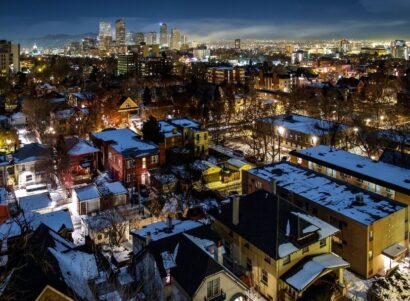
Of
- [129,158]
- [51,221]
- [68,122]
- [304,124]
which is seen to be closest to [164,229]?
[51,221]

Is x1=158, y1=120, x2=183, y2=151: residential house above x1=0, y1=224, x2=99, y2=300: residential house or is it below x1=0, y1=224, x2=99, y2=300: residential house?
above

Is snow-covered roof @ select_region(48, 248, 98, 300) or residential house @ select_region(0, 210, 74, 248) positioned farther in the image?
residential house @ select_region(0, 210, 74, 248)

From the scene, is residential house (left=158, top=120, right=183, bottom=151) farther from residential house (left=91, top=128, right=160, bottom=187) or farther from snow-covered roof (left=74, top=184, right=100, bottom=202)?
snow-covered roof (left=74, top=184, right=100, bottom=202)

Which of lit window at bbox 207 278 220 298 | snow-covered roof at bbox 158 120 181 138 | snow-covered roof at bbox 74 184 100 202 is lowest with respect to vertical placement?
lit window at bbox 207 278 220 298

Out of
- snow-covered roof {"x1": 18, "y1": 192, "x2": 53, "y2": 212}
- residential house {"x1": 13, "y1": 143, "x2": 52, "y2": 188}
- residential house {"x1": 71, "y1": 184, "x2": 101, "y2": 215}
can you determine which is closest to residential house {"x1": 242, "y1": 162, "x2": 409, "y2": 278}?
residential house {"x1": 71, "y1": 184, "x2": 101, "y2": 215}

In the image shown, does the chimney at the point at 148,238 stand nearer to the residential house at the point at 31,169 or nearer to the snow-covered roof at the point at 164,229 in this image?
the snow-covered roof at the point at 164,229

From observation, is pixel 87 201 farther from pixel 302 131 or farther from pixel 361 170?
pixel 302 131

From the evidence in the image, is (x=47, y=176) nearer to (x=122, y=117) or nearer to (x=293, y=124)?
(x=122, y=117)
